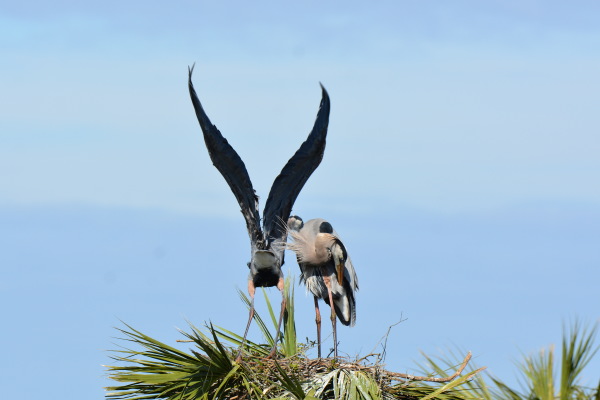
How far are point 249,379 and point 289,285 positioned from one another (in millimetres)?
2083

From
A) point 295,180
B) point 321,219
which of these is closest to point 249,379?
point 295,180

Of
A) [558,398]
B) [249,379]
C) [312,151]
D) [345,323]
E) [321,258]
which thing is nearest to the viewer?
[558,398]

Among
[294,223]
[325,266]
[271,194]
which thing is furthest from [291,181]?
[325,266]

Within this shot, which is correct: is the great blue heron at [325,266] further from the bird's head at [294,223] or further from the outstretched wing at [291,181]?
the outstretched wing at [291,181]

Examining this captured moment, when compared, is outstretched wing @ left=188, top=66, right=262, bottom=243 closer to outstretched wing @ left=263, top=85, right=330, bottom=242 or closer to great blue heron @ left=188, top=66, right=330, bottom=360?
great blue heron @ left=188, top=66, right=330, bottom=360

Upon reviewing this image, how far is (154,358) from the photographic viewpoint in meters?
11.5

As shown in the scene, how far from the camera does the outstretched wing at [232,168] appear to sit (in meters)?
12.4

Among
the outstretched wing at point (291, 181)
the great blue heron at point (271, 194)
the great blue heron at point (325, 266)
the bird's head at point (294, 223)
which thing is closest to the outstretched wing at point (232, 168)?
the great blue heron at point (271, 194)

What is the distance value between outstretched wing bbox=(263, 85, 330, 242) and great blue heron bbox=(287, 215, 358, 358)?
0.69 metres

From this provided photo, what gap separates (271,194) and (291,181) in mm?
265

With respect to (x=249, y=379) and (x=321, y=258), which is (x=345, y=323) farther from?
(x=249, y=379)

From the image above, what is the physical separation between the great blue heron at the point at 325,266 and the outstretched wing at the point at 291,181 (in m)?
0.69

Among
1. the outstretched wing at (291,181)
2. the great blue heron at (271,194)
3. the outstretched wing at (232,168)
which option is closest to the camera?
the outstretched wing at (232,168)

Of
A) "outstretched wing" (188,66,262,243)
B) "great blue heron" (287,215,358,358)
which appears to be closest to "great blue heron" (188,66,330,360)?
"outstretched wing" (188,66,262,243)
